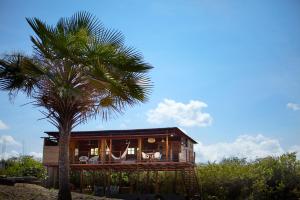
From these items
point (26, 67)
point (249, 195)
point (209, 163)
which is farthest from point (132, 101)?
point (209, 163)

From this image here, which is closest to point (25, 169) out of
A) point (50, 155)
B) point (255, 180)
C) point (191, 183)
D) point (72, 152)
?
point (72, 152)

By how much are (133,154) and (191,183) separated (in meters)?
5.24

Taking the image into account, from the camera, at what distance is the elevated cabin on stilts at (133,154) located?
92.0 feet

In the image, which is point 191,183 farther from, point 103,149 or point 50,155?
point 50,155

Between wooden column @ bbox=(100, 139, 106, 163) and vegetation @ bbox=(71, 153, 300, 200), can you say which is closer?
wooden column @ bbox=(100, 139, 106, 163)

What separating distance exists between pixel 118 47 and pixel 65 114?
9.95ft

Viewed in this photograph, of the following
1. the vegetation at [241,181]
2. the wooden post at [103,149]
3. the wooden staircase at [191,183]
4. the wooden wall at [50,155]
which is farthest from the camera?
the wooden wall at [50,155]

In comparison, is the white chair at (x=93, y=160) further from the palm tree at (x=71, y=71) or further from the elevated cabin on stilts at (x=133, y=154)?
the palm tree at (x=71, y=71)

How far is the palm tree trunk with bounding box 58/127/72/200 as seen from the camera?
14562 mm

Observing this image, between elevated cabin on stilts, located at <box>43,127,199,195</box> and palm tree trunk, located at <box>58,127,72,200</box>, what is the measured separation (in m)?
12.8

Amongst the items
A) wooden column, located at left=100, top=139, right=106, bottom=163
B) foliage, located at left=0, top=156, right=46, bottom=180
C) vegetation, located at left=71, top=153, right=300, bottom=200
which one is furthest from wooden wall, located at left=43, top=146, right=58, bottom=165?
foliage, located at left=0, top=156, right=46, bottom=180

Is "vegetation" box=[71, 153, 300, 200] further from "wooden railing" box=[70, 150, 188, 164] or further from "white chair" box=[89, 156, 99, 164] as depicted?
"white chair" box=[89, 156, 99, 164]

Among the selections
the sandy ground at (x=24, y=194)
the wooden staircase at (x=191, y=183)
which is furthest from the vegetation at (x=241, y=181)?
the sandy ground at (x=24, y=194)

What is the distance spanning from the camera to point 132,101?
48.2 ft
